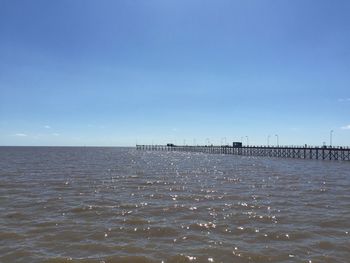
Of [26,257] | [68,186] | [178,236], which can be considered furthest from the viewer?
[68,186]

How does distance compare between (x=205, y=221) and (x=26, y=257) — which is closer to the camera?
(x=26, y=257)

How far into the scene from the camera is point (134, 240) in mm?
11398

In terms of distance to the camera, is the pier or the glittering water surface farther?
the pier

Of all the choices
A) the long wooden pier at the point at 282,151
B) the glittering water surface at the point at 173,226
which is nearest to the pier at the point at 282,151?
the long wooden pier at the point at 282,151

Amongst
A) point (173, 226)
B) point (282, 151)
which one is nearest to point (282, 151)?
point (282, 151)

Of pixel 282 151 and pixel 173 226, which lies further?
pixel 282 151

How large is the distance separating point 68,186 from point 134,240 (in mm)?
14461

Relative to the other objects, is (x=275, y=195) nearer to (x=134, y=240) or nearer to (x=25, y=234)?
(x=134, y=240)

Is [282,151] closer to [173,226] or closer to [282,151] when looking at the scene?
[282,151]

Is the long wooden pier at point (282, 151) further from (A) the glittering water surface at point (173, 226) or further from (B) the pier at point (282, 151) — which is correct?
(A) the glittering water surface at point (173, 226)

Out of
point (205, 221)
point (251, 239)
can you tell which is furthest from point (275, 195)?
point (251, 239)

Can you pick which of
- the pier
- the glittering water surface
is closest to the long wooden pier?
the pier

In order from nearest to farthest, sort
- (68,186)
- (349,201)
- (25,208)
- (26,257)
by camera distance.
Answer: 1. (26,257)
2. (25,208)
3. (349,201)
4. (68,186)

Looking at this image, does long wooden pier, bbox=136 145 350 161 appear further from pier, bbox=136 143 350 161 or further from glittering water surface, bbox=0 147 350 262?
glittering water surface, bbox=0 147 350 262
